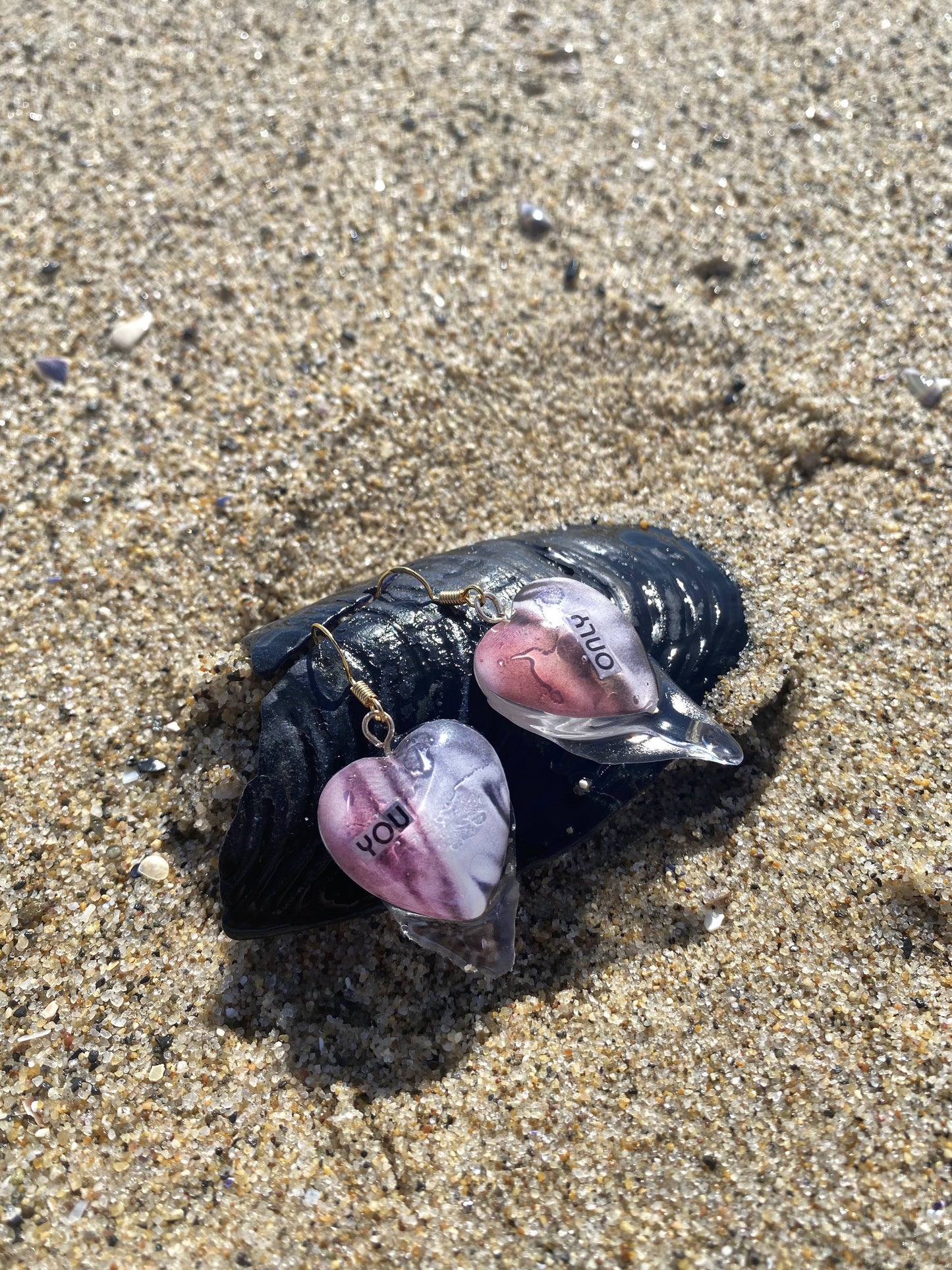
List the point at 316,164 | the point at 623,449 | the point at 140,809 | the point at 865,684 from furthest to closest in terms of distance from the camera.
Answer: the point at 316,164 < the point at 623,449 < the point at 865,684 < the point at 140,809

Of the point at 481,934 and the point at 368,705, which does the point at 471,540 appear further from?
the point at 481,934

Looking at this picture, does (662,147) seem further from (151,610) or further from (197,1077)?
(197,1077)

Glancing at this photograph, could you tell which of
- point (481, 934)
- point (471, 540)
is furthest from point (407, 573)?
point (481, 934)

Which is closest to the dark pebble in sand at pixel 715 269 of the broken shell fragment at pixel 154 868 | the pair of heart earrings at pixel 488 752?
the pair of heart earrings at pixel 488 752

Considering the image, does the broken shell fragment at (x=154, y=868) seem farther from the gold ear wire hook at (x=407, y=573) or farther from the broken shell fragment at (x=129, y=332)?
the broken shell fragment at (x=129, y=332)

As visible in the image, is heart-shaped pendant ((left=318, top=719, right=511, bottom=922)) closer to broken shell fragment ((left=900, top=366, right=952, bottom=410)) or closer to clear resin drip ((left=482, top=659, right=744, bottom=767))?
Result: clear resin drip ((left=482, top=659, right=744, bottom=767))

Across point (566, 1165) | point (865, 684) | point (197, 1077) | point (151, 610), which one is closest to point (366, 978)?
point (197, 1077)
